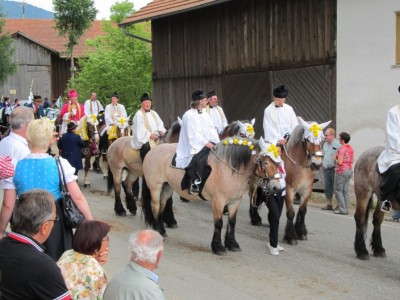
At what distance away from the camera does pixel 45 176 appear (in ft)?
18.4

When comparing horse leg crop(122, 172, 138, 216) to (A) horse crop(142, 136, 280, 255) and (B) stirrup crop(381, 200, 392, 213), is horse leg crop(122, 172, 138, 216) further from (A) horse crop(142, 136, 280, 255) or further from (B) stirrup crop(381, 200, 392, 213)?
(B) stirrup crop(381, 200, 392, 213)

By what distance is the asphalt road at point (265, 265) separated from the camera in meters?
7.72

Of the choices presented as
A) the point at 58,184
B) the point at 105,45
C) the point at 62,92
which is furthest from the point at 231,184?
the point at 62,92

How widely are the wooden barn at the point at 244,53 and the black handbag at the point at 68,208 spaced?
11617mm

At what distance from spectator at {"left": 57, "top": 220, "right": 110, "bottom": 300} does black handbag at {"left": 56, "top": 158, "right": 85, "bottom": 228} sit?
1.17m

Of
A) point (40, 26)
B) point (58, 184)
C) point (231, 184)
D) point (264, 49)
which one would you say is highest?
point (40, 26)

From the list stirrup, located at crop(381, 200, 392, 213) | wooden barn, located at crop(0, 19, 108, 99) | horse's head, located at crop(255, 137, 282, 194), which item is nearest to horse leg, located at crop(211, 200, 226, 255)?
horse's head, located at crop(255, 137, 282, 194)

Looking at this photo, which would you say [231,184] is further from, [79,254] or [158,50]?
[158,50]

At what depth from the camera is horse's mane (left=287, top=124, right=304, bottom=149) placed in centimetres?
1036

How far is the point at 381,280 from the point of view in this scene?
8352mm

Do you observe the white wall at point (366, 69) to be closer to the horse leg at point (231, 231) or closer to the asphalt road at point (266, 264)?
the asphalt road at point (266, 264)

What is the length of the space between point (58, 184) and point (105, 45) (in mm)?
35464

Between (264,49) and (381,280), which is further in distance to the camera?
(264,49)

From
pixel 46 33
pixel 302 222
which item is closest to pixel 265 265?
pixel 302 222
